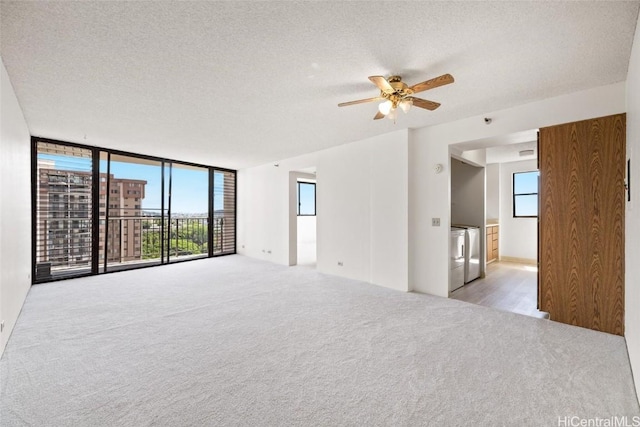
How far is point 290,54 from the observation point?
2166mm

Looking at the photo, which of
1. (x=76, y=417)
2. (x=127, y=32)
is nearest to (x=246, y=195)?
(x=127, y=32)

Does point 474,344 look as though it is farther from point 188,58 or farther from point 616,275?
point 188,58

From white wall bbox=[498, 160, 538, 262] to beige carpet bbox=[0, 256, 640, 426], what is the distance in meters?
4.06

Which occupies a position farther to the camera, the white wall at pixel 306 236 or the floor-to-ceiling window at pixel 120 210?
the white wall at pixel 306 236

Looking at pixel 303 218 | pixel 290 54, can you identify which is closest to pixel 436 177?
pixel 290 54

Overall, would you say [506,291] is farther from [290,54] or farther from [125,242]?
[125,242]

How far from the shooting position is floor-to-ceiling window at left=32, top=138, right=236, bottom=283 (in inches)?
188

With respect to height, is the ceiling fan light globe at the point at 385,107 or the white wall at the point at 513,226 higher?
the ceiling fan light globe at the point at 385,107

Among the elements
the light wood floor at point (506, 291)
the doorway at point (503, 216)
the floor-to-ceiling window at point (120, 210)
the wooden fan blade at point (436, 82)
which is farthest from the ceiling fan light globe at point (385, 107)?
the floor-to-ceiling window at point (120, 210)

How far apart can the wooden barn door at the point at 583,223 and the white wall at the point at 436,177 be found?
0.25 metres

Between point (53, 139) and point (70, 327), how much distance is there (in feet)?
11.8

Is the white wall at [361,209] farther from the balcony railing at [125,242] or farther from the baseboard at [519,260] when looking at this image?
the baseboard at [519,260]

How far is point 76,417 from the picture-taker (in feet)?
5.17

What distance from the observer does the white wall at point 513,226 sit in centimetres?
631
